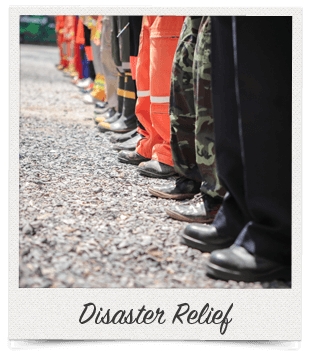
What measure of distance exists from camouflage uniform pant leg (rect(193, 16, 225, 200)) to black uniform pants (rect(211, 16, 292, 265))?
187mm

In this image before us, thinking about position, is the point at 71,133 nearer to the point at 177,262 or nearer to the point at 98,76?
the point at 98,76

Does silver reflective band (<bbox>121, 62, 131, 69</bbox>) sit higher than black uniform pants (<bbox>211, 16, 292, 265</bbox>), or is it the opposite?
silver reflective band (<bbox>121, 62, 131, 69</bbox>)

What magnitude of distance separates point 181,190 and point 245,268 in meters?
0.84

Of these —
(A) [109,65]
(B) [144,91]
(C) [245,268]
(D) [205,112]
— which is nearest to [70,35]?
(A) [109,65]

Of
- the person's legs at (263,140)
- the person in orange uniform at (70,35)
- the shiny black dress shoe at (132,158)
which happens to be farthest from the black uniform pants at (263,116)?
the person in orange uniform at (70,35)

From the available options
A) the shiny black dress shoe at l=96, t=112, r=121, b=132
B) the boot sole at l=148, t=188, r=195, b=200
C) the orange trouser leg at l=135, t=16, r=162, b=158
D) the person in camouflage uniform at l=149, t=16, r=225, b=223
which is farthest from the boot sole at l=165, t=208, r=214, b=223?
the shiny black dress shoe at l=96, t=112, r=121, b=132

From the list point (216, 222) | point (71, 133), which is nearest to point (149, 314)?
point (216, 222)

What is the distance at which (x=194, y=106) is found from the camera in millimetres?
1795

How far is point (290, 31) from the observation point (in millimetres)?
1104

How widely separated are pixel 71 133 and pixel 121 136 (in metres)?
0.66

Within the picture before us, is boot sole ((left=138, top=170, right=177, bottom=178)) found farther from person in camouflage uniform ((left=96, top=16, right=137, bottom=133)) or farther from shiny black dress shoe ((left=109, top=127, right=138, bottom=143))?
person in camouflage uniform ((left=96, top=16, right=137, bottom=133))

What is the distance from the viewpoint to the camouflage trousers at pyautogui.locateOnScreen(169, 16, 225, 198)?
1484 millimetres

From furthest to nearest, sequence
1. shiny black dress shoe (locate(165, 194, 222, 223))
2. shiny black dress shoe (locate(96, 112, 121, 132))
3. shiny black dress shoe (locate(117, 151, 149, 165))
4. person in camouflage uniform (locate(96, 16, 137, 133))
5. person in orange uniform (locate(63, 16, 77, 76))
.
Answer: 1. person in orange uniform (locate(63, 16, 77, 76))
2. shiny black dress shoe (locate(96, 112, 121, 132))
3. person in camouflage uniform (locate(96, 16, 137, 133))
4. shiny black dress shoe (locate(117, 151, 149, 165))
5. shiny black dress shoe (locate(165, 194, 222, 223))

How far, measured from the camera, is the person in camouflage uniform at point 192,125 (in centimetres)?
150
